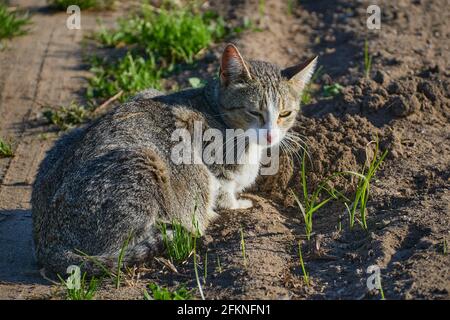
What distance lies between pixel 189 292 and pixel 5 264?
5.59 ft

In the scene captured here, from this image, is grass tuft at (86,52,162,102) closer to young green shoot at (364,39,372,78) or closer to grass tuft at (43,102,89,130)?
grass tuft at (43,102,89,130)

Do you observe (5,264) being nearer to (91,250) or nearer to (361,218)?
(91,250)

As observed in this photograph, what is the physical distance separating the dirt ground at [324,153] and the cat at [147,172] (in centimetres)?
24

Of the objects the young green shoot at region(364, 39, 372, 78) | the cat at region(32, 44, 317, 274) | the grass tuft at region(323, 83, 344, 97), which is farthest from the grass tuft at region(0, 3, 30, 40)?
the young green shoot at region(364, 39, 372, 78)

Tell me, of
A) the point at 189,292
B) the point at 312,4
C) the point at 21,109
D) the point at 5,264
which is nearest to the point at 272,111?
the point at 189,292

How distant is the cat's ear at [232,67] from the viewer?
19.4ft

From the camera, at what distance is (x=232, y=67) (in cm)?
604

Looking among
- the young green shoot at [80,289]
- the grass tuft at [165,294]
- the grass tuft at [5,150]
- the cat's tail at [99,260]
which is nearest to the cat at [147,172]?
the cat's tail at [99,260]

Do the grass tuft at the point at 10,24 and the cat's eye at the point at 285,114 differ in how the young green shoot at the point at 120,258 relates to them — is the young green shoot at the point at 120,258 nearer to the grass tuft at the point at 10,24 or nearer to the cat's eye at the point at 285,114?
the cat's eye at the point at 285,114

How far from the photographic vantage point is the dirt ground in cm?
503

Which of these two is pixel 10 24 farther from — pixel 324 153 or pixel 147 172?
pixel 324 153

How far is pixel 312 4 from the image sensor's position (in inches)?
390

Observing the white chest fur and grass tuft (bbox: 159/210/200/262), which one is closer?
grass tuft (bbox: 159/210/200/262)

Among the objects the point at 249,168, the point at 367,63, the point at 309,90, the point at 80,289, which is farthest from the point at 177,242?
the point at 367,63
